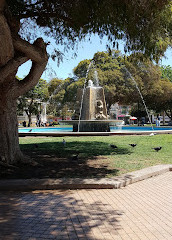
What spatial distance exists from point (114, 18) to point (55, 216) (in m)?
5.39

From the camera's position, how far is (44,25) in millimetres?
8961

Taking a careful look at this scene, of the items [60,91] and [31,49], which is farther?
[60,91]

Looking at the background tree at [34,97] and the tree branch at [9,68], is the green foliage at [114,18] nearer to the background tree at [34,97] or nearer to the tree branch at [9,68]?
the tree branch at [9,68]

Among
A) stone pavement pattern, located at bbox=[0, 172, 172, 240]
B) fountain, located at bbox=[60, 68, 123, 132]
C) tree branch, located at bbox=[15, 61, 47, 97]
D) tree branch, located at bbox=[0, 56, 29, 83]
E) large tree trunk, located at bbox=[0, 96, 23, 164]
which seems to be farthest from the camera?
fountain, located at bbox=[60, 68, 123, 132]

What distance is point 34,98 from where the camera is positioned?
4531 cm

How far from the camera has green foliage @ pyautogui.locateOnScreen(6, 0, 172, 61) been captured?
6.91 metres

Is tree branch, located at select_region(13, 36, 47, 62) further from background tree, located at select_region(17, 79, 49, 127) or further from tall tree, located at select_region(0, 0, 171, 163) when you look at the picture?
background tree, located at select_region(17, 79, 49, 127)

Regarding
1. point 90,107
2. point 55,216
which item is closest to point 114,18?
point 55,216

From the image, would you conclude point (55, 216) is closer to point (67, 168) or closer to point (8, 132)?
point (67, 168)

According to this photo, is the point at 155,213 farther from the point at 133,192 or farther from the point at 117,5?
the point at 117,5

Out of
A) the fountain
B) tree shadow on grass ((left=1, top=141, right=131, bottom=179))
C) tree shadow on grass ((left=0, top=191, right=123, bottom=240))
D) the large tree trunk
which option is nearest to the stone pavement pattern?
tree shadow on grass ((left=0, top=191, right=123, bottom=240))

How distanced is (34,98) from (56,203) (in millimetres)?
41672

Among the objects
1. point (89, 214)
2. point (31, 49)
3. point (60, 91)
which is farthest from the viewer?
point (60, 91)

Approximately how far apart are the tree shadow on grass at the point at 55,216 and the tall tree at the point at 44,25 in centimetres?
278
